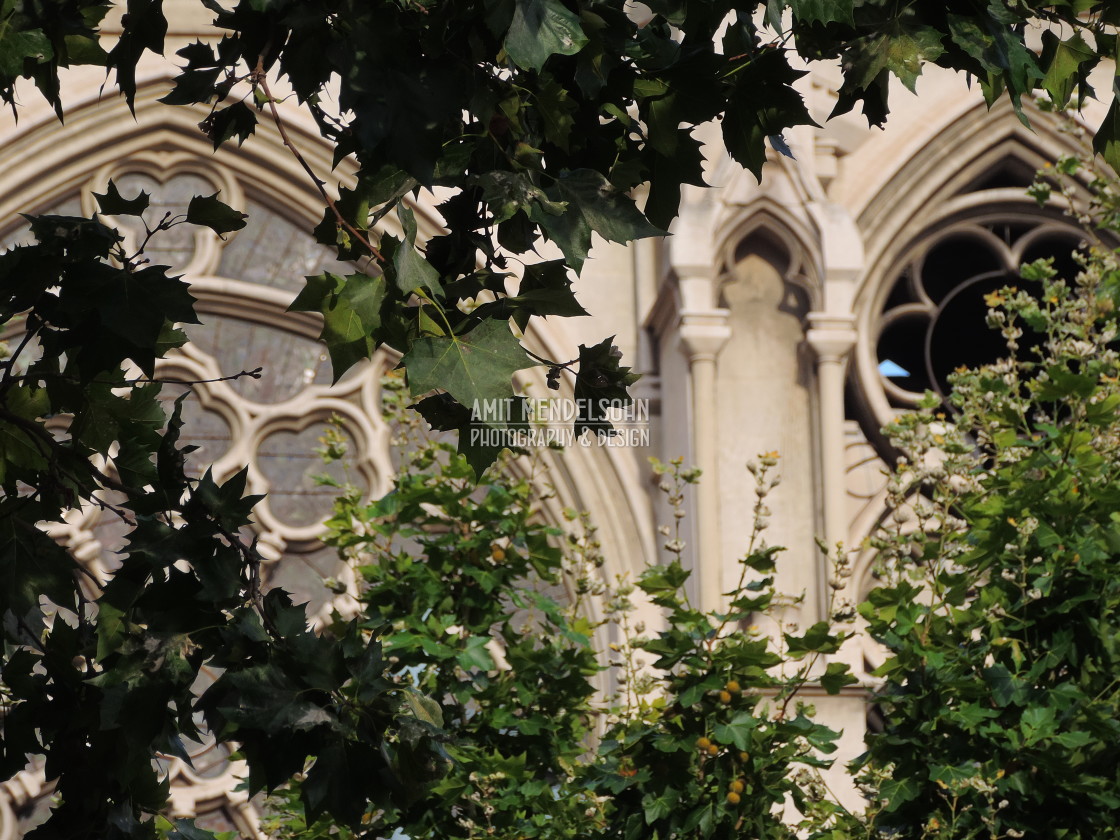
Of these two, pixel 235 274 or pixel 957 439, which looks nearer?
pixel 957 439

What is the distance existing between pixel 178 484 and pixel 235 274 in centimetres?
646

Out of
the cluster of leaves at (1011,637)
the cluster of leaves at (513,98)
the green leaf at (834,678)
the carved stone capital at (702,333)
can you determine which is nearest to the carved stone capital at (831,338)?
the carved stone capital at (702,333)

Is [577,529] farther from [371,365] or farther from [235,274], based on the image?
[235,274]

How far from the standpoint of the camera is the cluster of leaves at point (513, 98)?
Answer: 241 cm

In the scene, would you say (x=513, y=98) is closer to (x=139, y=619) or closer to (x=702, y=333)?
(x=139, y=619)

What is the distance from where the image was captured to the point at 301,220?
30.0 feet

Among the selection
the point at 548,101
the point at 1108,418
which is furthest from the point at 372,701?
the point at 1108,418

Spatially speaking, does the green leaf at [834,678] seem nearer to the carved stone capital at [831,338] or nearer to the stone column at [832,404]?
the stone column at [832,404]

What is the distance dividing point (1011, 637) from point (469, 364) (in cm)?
254

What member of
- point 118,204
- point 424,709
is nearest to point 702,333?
point 118,204

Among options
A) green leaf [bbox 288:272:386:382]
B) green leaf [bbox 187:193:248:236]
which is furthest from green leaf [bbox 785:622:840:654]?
green leaf [bbox 288:272:386:382]

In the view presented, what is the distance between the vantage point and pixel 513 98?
2.55 m

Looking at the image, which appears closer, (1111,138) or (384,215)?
(384,215)

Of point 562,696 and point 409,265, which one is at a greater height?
point 409,265
